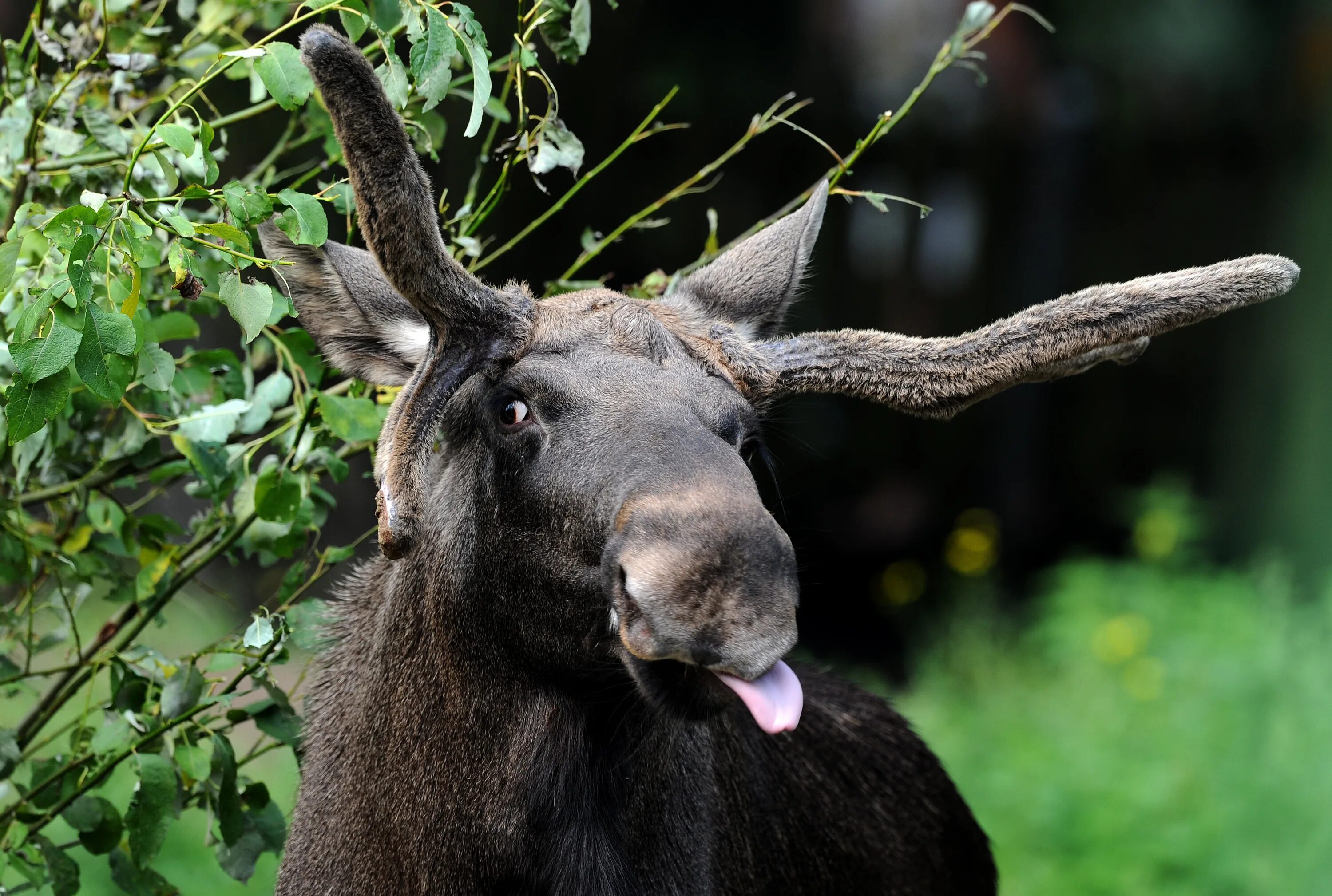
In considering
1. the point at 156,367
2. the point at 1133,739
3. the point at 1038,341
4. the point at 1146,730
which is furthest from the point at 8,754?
the point at 1146,730

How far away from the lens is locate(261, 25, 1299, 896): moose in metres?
2.17

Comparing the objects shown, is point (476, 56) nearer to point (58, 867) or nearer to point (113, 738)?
point (113, 738)

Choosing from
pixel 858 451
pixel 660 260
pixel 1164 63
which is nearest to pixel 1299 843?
pixel 858 451

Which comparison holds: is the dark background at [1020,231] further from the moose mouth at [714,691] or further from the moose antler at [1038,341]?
the moose mouth at [714,691]

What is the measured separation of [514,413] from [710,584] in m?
0.61

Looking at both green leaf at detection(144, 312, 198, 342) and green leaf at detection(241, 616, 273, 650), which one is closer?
green leaf at detection(241, 616, 273, 650)

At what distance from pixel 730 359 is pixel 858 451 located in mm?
5455

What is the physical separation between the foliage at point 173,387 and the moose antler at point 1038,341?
706mm

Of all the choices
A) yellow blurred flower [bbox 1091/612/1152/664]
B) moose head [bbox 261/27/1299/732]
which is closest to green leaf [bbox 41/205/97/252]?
moose head [bbox 261/27/1299/732]

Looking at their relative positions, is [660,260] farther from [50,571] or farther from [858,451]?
[50,571]

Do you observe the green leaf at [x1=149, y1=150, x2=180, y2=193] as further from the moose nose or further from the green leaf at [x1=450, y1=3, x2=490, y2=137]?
the moose nose

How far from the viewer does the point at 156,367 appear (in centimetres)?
262

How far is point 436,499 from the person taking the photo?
2.73 meters

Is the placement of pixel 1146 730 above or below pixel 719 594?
below
